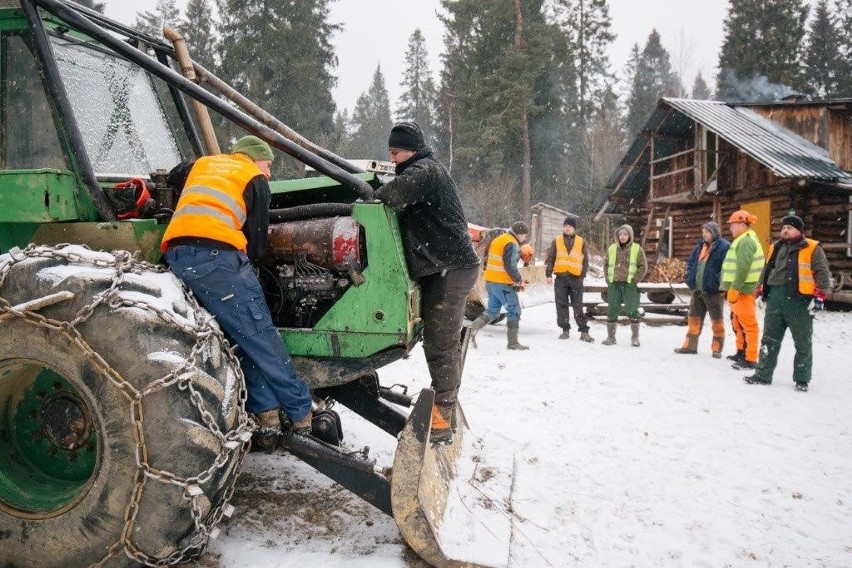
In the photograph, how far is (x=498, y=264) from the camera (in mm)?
8445

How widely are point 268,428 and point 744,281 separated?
662 centimetres

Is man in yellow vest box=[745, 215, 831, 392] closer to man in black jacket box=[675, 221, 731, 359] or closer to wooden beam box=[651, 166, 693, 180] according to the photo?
man in black jacket box=[675, 221, 731, 359]

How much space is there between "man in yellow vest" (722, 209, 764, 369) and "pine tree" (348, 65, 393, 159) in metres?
43.4

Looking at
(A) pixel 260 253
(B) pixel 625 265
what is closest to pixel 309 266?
(A) pixel 260 253

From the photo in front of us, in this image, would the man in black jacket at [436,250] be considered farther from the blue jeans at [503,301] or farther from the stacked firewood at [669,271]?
the stacked firewood at [669,271]

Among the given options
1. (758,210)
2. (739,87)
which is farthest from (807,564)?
(739,87)

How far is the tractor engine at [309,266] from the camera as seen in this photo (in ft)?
8.54

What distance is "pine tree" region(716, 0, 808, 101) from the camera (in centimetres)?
3491

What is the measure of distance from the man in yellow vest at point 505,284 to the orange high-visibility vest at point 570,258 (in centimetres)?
94

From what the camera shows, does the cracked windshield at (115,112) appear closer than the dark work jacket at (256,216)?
No

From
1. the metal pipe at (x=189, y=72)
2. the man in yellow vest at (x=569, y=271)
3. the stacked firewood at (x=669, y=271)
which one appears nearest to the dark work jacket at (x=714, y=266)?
the man in yellow vest at (x=569, y=271)

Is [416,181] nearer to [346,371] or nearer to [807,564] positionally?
[346,371]

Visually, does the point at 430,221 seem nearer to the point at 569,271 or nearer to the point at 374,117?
the point at 569,271

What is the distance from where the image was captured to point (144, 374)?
2029mm
